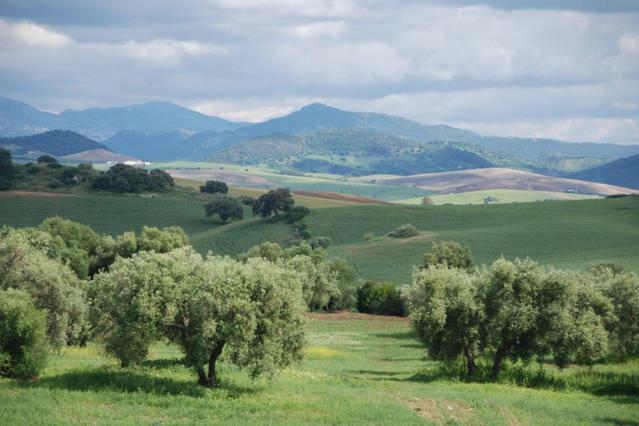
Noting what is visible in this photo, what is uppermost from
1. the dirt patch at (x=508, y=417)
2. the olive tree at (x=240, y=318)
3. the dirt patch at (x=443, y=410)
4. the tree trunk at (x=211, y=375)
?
the olive tree at (x=240, y=318)

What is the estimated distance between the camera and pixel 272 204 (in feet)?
552

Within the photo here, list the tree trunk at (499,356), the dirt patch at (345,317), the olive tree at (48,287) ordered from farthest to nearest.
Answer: the dirt patch at (345,317) → the tree trunk at (499,356) → the olive tree at (48,287)

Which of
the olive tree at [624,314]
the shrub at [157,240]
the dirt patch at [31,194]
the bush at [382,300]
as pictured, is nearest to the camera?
the olive tree at [624,314]

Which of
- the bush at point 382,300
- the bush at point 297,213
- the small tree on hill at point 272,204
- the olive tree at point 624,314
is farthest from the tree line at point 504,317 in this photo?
the small tree on hill at point 272,204

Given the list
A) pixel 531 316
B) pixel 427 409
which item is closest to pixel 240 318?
pixel 427 409

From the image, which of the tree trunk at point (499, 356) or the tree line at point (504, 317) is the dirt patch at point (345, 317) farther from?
the tree trunk at point (499, 356)

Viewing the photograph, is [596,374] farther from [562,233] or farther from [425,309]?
[562,233]

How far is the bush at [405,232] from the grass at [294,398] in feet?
321

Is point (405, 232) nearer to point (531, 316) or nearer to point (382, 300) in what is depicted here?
point (382, 300)

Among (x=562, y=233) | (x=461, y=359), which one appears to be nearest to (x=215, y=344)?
(x=461, y=359)

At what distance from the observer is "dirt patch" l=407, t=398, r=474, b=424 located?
1354 inches

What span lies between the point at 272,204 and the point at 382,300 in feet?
221

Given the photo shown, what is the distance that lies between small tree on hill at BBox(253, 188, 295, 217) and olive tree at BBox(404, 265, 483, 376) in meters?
119

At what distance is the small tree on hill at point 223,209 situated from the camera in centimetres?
17086
